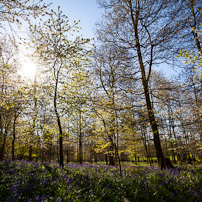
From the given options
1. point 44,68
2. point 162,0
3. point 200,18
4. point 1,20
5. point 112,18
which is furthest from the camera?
point 44,68

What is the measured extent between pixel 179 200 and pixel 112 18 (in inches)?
319

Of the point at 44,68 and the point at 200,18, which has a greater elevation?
the point at 200,18

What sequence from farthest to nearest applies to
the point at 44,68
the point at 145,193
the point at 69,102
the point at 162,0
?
the point at 44,68, the point at 162,0, the point at 69,102, the point at 145,193

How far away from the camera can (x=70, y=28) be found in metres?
7.34

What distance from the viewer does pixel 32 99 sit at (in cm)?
558

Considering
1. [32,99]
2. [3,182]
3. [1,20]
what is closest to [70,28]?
[1,20]

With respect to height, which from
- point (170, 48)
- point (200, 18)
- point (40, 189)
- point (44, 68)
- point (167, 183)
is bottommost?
point (167, 183)

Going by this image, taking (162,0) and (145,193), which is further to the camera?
(162,0)

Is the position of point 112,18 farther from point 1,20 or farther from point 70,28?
point 1,20

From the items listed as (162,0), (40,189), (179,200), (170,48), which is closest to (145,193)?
(179,200)

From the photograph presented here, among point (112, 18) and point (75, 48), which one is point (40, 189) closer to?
point (75, 48)

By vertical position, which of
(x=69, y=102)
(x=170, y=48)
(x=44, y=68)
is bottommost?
(x=69, y=102)

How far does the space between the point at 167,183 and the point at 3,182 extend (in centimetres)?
512

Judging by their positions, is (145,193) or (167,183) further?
Result: (167,183)
